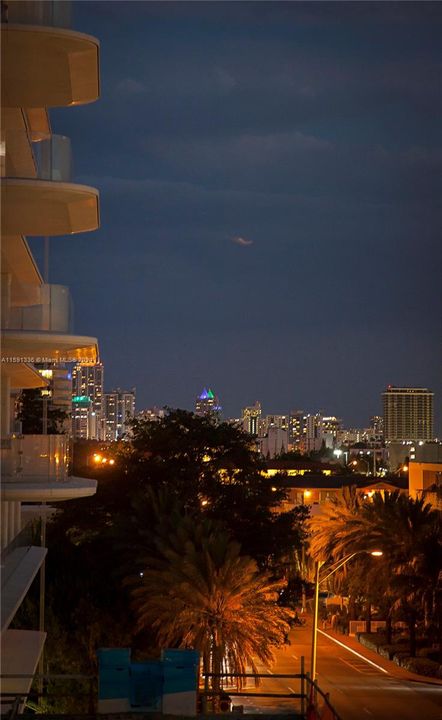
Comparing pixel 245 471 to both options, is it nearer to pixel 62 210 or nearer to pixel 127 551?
pixel 127 551

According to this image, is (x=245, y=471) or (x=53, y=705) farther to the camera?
(x=245, y=471)

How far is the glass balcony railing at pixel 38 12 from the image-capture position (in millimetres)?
14328

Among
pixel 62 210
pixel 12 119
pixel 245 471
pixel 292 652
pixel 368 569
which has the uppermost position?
pixel 12 119

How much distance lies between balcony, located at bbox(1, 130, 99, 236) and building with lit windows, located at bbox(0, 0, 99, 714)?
0.01m

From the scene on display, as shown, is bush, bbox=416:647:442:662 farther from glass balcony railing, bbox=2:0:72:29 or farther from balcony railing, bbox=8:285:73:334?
glass balcony railing, bbox=2:0:72:29

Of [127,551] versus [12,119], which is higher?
[12,119]

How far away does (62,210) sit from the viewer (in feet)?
53.9

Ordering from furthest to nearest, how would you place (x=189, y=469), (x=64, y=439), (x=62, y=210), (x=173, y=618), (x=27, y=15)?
(x=189, y=469) → (x=173, y=618) → (x=64, y=439) → (x=62, y=210) → (x=27, y=15)

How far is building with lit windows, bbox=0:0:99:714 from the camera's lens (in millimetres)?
14438

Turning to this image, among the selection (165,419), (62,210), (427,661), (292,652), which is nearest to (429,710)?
(427,661)

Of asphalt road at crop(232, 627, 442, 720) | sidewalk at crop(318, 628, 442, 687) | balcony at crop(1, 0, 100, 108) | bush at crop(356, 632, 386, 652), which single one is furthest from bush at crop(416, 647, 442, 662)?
balcony at crop(1, 0, 100, 108)

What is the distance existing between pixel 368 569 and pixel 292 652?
532cm

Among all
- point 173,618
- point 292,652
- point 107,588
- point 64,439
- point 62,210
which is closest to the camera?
point 62,210

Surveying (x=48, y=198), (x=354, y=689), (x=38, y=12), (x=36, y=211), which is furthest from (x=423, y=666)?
(x=38, y=12)
